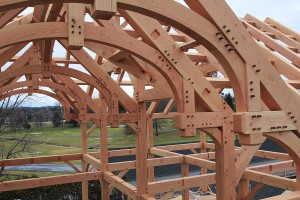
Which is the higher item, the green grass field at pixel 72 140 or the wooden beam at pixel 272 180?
the wooden beam at pixel 272 180

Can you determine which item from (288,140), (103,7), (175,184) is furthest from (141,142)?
(103,7)

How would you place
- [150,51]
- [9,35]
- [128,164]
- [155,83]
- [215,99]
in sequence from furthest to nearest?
[128,164] < [155,83] < [150,51] < [215,99] < [9,35]

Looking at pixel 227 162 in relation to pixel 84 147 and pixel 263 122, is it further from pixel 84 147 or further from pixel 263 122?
pixel 84 147

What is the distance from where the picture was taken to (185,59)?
2938 millimetres

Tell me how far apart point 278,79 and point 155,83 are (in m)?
1.99

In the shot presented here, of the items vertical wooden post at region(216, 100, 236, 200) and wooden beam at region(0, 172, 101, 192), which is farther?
wooden beam at region(0, 172, 101, 192)

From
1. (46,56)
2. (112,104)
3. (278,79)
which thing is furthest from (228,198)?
(46,56)

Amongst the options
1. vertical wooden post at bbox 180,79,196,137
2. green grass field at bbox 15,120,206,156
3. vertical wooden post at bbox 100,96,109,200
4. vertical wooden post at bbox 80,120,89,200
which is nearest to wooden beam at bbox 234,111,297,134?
vertical wooden post at bbox 180,79,196,137

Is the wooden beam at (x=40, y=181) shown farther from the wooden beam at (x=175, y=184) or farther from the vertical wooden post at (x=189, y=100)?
the vertical wooden post at (x=189, y=100)

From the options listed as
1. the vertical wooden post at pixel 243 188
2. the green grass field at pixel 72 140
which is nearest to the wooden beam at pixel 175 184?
the vertical wooden post at pixel 243 188

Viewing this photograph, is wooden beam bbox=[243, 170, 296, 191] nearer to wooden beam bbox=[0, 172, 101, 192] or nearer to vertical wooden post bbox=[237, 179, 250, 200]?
vertical wooden post bbox=[237, 179, 250, 200]

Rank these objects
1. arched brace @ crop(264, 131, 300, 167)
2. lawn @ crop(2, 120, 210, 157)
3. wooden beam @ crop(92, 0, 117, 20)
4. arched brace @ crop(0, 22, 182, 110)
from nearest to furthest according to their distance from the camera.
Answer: wooden beam @ crop(92, 0, 117, 20), arched brace @ crop(0, 22, 182, 110), arched brace @ crop(264, 131, 300, 167), lawn @ crop(2, 120, 210, 157)

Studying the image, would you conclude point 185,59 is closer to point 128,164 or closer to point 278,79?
point 278,79

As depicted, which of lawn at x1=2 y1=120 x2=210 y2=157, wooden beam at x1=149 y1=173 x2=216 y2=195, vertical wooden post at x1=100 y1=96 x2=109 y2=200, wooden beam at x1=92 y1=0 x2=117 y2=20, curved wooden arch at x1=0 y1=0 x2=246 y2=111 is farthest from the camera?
lawn at x1=2 y1=120 x2=210 y2=157
